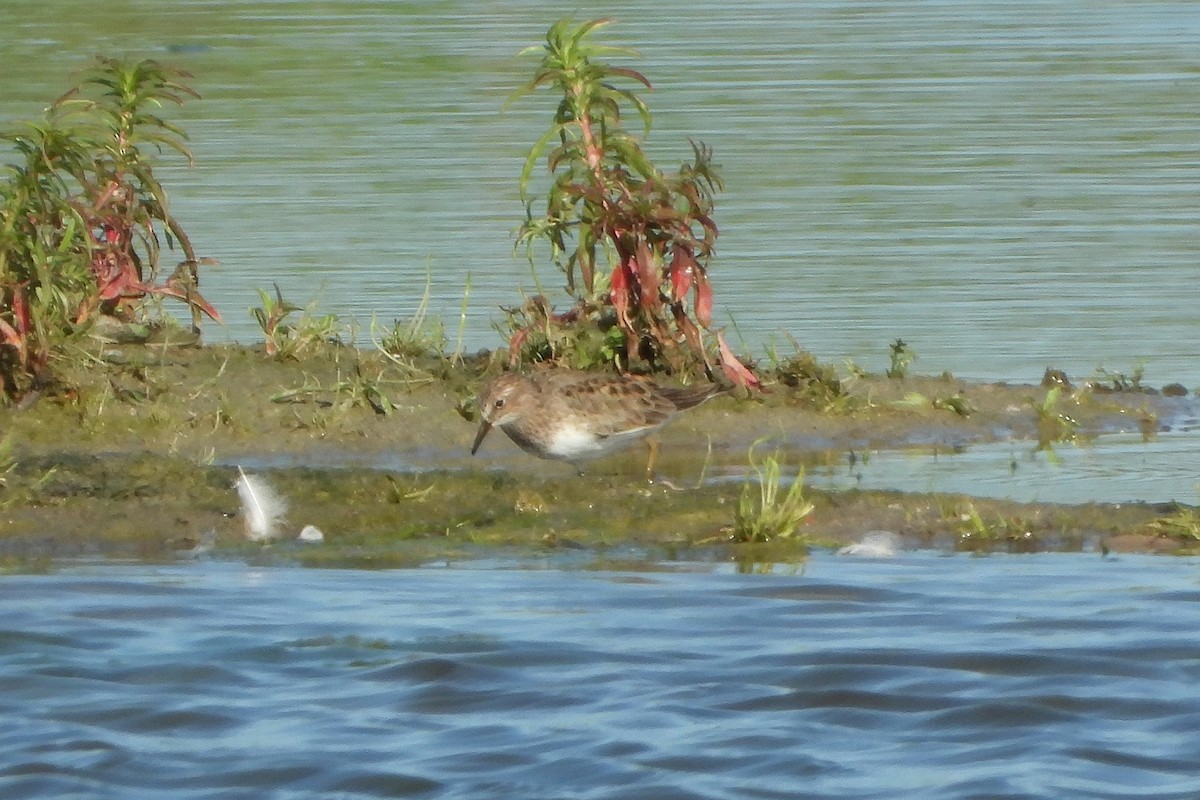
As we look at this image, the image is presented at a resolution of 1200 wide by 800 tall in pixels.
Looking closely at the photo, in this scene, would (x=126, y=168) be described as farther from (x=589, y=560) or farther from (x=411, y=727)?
(x=411, y=727)

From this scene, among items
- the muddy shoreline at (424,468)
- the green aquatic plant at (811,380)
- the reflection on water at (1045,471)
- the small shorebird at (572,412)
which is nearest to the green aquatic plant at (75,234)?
the muddy shoreline at (424,468)

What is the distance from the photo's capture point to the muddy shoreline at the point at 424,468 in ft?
28.7

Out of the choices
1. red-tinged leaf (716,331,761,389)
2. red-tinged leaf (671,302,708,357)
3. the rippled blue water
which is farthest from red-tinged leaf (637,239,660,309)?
the rippled blue water

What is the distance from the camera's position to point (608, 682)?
23.5 ft

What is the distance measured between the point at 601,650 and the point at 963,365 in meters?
5.22

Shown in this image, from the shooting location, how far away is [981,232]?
1587 cm

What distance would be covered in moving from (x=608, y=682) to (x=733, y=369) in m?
3.90

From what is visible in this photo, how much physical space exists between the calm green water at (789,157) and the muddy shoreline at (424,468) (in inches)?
47.7

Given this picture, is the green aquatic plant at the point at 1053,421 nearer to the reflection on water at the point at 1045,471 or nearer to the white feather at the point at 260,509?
the reflection on water at the point at 1045,471

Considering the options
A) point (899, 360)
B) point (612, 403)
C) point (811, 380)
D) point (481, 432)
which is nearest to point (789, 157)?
point (899, 360)

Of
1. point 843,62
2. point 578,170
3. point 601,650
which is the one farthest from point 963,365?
point 843,62

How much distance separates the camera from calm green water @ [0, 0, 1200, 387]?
1355cm

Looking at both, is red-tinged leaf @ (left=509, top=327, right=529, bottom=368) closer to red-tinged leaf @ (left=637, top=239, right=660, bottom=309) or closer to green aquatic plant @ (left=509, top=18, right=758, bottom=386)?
green aquatic plant @ (left=509, top=18, right=758, bottom=386)

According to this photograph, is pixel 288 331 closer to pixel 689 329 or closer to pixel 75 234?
pixel 75 234
